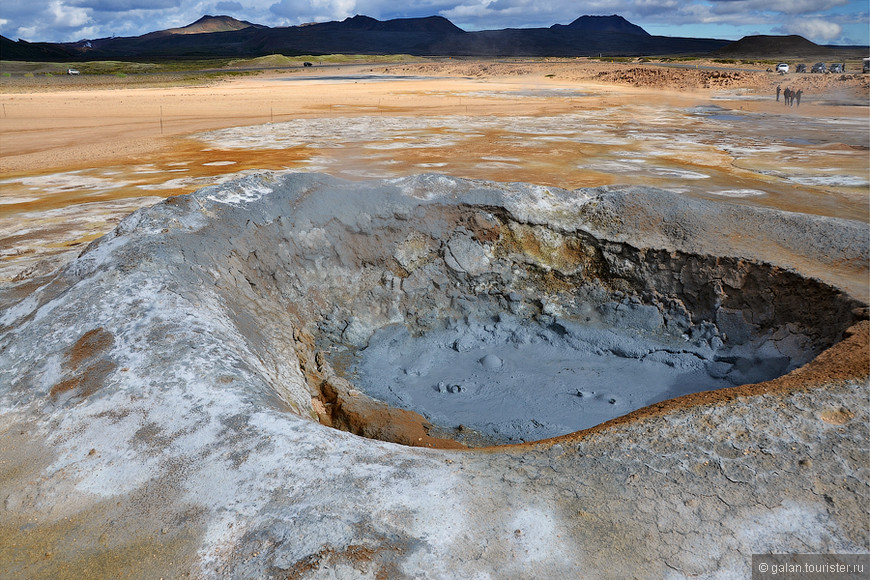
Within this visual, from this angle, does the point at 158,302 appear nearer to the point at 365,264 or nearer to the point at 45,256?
the point at 365,264

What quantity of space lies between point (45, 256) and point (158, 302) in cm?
405

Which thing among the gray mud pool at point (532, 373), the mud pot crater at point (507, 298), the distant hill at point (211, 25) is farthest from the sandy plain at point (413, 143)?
the distant hill at point (211, 25)

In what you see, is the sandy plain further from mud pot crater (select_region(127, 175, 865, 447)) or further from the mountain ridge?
the mountain ridge

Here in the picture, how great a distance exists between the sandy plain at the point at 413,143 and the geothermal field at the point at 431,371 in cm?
17

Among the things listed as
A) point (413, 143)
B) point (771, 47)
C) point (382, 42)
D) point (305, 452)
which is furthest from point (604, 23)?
point (305, 452)

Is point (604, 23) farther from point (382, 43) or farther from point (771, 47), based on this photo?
point (771, 47)

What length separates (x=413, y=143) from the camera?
1448 cm

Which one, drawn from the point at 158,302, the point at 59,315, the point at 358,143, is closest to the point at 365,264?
the point at 158,302

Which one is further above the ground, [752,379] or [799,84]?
[799,84]

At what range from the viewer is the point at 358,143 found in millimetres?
14492

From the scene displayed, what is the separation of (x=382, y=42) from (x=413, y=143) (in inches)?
4148

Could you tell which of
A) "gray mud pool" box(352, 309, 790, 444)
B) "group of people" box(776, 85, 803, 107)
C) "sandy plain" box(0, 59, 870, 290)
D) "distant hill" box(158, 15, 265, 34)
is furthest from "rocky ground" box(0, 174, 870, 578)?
"distant hill" box(158, 15, 265, 34)

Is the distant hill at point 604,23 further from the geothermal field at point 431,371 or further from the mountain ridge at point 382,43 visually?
the geothermal field at point 431,371

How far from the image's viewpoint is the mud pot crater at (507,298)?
15.5 feet
